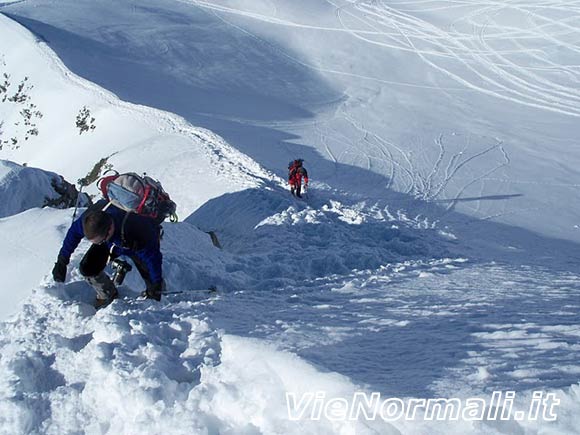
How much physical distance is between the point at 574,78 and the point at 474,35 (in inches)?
310

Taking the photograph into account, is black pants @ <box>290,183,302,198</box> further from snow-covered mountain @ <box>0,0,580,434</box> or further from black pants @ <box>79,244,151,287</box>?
black pants @ <box>79,244,151,287</box>

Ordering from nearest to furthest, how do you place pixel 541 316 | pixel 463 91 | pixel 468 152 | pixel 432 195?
pixel 541 316 → pixel 432 195 → pixel 468 152 → pixel 463 91

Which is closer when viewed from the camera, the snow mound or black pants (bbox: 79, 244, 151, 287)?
black pants (bbox: 79, 244, 151, 287)

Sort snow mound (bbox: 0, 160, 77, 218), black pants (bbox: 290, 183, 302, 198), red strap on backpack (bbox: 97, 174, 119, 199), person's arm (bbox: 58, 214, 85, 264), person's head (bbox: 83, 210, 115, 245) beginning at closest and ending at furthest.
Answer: person's head (bbox: 83, 210, 115, 245)
person's arm (bbox: 58, 214, 85, 264)
red strap on backpack (bbox: 97, 174, 119, 199)
snow mound (bbox: 0, 160, 77, 218)
black pants (bbox: 290, 183, 302, 198)

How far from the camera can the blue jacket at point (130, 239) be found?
5480mm

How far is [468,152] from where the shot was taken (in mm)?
21078

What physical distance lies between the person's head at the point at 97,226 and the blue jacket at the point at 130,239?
0.32 meters

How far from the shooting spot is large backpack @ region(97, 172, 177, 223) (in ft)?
18.7

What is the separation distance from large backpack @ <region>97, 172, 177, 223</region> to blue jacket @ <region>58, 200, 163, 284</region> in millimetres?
90

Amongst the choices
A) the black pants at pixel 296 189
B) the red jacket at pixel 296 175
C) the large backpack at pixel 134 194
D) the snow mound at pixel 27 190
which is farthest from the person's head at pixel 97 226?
the black pants at pixel 296 189

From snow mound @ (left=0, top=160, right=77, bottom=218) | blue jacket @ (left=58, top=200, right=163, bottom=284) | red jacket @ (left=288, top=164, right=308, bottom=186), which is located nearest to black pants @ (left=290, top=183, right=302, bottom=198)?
red jacket @ (left=288, top=164, right=308, bottom=186)

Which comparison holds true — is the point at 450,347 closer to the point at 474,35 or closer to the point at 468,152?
the point at 468,152

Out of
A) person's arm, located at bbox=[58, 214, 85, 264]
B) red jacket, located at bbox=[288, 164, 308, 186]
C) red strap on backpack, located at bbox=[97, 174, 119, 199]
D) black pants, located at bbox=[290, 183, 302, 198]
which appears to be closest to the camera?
person's arm, located at bbox=[58, 214, 85, 264]

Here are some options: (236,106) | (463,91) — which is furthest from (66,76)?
(463,91)
